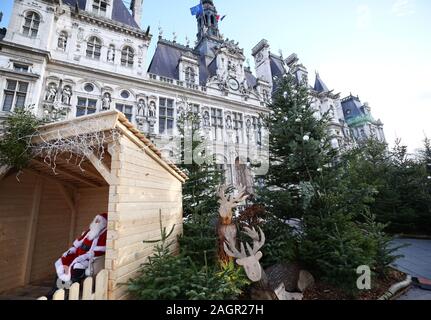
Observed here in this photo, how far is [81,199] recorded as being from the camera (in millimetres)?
5945

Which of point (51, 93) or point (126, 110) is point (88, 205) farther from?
point (51, 93)

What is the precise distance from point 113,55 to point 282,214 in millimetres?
14689

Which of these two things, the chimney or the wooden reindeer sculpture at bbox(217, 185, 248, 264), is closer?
the wooden reindeer sculpture at bbox(217, 185, 248, 264)

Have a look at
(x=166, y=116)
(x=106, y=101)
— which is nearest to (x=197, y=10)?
(x=166, y=116)

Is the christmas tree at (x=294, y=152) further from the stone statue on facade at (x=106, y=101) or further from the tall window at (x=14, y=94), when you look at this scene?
the tall window at (x=14, y=94)

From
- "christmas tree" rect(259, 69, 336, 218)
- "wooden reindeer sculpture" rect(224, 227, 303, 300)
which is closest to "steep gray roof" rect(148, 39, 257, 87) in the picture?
"christmas tree" rect(259, 69, 336, 218)

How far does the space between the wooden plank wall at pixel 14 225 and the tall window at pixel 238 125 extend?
1415 centimetres

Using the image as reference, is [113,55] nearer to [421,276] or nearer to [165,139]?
[165,139]

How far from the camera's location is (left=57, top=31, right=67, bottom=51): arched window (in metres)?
12.0

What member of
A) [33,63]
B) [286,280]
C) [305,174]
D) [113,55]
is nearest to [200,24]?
[113,55]

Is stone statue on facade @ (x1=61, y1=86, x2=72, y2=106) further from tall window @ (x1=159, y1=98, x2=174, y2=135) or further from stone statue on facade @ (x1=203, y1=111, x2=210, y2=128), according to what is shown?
stone statue on facade @ (x1=203, y1=111, x2=210, y2=128)

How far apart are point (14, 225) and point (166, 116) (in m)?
10.8
